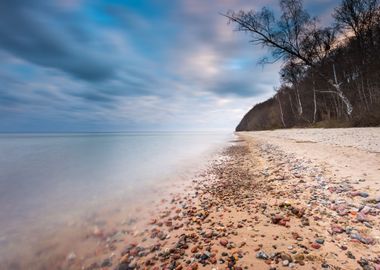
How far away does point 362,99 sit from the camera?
22.6 meters

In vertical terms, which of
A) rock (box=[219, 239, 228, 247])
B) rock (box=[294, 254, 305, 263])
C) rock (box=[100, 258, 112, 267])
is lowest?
rock (box=[100, 258, 112, 267])

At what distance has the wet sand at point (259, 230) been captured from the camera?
2375 millimetres

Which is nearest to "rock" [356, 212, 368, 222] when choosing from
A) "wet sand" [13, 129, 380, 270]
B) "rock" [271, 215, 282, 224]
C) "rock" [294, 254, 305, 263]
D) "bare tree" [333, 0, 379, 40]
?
"wet sand" [13, 129, 380, 270]

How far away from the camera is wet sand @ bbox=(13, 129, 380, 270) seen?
2375mm

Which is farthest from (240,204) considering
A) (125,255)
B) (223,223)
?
(125,255)

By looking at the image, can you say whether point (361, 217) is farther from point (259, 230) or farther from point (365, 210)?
point (259, 230)

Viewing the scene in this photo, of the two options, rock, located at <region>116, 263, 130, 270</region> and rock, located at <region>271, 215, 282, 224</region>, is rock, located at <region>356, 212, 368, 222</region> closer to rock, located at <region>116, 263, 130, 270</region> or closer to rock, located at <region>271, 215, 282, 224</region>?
rock, located at <region>271, 215, 282, 224</region>

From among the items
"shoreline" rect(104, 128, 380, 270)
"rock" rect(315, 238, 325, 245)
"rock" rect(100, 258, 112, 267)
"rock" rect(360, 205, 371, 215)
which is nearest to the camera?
"shoreline" rect(104, 128, 380, 270)

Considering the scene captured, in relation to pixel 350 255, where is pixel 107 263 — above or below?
below

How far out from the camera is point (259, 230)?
3098mm

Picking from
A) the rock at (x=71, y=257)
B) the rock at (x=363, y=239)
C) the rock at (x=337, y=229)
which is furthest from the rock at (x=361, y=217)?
the rock at (x=71, y=257)

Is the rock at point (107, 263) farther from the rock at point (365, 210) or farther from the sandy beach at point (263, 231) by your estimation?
the rock at point (365, 210)

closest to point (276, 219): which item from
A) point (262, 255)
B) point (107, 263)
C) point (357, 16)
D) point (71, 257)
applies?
point (262, 255)

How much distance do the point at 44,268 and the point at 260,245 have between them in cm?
322
